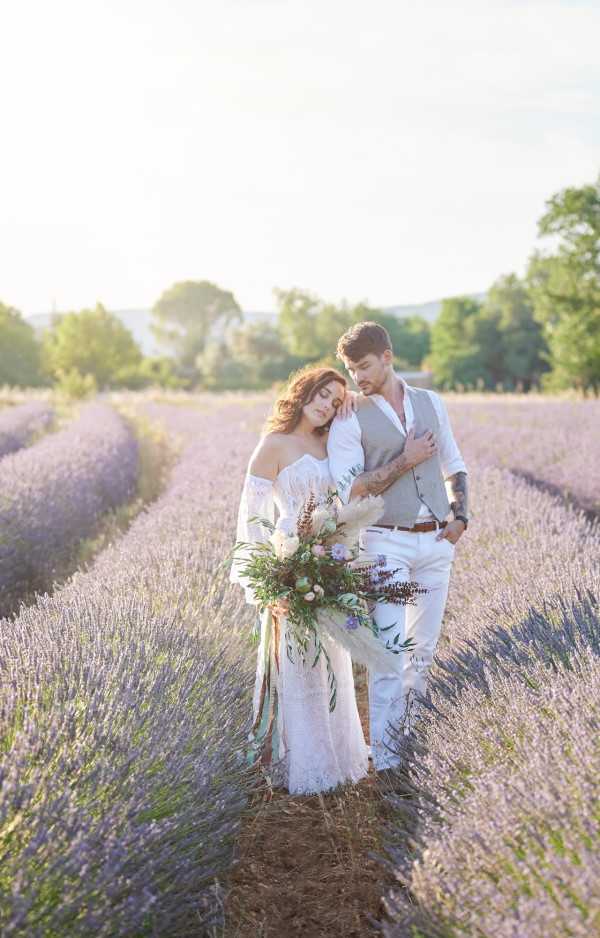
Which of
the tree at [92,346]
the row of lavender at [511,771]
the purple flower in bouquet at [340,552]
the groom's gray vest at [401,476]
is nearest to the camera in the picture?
the row of lavender at [511,771]

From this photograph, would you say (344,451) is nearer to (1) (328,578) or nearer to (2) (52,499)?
(1) (328,578)

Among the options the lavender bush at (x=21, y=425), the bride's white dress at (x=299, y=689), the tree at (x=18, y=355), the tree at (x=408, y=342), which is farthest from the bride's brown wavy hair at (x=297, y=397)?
the tree at (x=408, y=342)

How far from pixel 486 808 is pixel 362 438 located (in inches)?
58.5

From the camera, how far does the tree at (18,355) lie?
4091cm

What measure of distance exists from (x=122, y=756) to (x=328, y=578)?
35.2 inches

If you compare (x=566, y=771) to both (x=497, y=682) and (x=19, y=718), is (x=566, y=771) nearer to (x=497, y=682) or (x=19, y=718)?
(x=497, y=682)

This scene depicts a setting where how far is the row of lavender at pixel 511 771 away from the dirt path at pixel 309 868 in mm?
182

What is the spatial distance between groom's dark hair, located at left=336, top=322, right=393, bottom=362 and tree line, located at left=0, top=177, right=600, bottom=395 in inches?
568

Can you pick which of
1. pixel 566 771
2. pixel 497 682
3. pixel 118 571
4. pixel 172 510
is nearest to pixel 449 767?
pixel 497 682

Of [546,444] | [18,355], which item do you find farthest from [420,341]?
[546,444]

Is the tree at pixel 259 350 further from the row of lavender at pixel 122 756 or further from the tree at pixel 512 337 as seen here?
the row of lavender at pixel 122 756

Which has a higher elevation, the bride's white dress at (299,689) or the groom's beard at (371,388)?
the groom's beard at (371,388)

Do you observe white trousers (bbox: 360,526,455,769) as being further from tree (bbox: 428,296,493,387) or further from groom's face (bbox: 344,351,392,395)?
tree (bbox: 428,296,493,387)

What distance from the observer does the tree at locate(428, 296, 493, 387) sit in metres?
50.2
